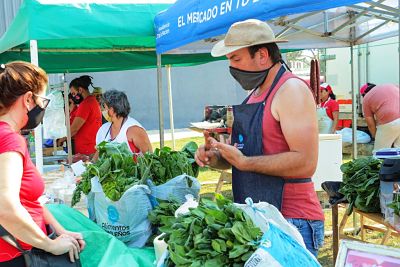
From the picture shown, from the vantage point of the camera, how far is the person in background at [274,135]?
2037mm

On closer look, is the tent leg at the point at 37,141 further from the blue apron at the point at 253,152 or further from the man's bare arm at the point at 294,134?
the man's bare arm at the point at 294,134

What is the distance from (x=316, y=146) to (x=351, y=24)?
3.40 m

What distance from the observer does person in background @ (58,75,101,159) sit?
5792 mm

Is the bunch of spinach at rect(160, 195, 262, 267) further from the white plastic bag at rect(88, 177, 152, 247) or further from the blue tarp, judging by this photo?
the blue tarp

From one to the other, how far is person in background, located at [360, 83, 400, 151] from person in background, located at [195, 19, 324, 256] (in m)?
4.26

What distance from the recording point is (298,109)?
2.02 meters

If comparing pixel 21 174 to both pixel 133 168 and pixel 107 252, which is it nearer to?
pixel 107 252

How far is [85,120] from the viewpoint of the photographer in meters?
5.80

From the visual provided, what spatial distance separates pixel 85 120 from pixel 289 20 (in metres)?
2.69

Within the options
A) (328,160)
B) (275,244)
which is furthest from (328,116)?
(275,244)

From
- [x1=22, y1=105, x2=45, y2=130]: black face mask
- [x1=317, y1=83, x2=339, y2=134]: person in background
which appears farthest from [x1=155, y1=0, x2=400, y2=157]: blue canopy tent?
[x1=317, y1=83, x2=339, y2=134]: person in background

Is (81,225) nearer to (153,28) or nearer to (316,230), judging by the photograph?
(316,230)

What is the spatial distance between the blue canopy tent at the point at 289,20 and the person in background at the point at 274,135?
22.3 inches

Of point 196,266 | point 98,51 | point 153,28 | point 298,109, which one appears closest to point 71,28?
point 153,28
